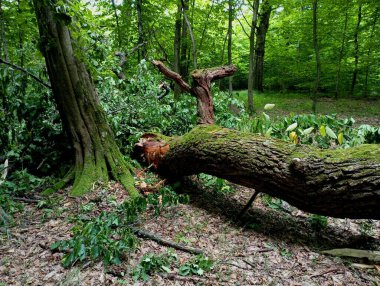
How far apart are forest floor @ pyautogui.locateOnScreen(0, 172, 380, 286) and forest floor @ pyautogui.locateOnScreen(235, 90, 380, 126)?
6.32m

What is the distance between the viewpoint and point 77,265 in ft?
7.86

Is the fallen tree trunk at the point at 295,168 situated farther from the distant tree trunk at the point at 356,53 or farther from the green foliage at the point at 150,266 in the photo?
the distant tree trunk at the point at 356,53

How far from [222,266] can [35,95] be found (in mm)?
3828

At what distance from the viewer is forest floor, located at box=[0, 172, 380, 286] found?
91.6 inches

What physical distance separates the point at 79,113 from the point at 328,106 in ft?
35.7

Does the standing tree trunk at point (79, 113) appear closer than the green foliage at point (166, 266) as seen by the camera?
No

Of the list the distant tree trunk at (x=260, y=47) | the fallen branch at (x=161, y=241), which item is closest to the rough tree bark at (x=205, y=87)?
the fallen branch at (x=161, y=241)

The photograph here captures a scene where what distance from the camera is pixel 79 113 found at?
12.5 feet

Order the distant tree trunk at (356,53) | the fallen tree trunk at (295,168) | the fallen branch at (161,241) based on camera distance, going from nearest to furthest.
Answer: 1. the fallen tree trunk at (295,168)
2. the fallen branch at (161,241)
3. the distant tree trunk at (356,53)

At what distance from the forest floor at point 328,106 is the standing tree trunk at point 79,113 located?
6.11 meters

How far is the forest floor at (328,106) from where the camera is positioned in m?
9.79

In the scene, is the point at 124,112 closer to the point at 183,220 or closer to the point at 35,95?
the point at 35,95

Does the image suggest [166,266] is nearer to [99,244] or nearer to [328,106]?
[99,244]

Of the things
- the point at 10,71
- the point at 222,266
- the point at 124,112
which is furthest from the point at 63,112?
the point at 222,266
